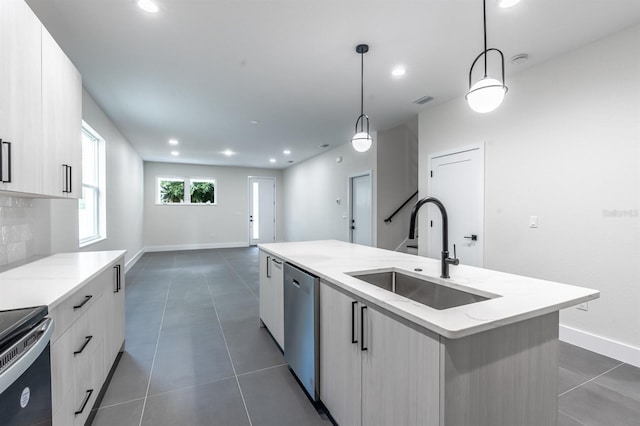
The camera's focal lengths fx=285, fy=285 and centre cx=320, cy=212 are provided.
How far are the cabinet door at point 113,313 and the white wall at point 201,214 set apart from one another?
6759 mm

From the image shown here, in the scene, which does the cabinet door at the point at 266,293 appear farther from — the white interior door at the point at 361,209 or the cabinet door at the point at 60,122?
the white interior door at the point at 361,209

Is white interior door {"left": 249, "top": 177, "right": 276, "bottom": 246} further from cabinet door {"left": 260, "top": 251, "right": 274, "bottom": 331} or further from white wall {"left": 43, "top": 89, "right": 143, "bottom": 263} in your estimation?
cabinet door {"left": 260, "top": 251, "right": 274, "bottom": 331}

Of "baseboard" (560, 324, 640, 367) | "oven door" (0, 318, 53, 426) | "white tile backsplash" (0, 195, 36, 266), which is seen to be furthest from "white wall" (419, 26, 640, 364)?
"white tile backsplash" (0, 195, 36, 266)

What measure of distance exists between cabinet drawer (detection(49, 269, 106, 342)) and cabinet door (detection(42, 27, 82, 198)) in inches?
26.4

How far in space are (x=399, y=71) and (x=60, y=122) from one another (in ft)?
9.71

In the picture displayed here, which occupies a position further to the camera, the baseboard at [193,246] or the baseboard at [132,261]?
the baseboard at [193,246]

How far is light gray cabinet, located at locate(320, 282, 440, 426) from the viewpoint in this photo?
99 centimetres

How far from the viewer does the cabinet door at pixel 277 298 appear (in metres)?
2.34

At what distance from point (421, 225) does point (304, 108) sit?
2450 mm

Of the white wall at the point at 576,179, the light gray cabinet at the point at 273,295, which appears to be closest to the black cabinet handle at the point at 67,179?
the light gray cabinet at the point at 273,295

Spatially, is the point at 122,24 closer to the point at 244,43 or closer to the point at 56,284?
the point at 244,43

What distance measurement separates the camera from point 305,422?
5.47 ft

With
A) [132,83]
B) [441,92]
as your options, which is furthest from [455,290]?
[132,83]

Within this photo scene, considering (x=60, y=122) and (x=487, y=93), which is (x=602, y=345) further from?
(x=60, y=122)
